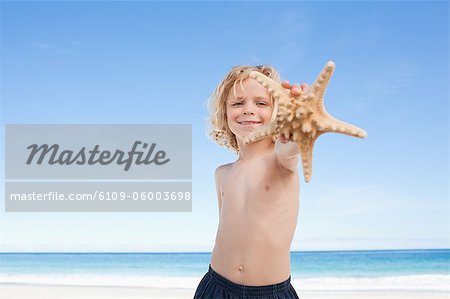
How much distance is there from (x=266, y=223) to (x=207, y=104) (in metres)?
0.84

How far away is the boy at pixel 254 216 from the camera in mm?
2303

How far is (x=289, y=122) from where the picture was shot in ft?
5.49

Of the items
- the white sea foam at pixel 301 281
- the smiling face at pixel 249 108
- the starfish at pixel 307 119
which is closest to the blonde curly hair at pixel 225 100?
the smiling face at pixel 249 108

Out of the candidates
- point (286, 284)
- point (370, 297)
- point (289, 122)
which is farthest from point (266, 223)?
point (370, 297)

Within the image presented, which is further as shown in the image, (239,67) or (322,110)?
(239,67)

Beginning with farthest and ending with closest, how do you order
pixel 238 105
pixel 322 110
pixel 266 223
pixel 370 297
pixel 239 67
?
pixel 370 297 < pixel 239 67 < pixel 238 105 < pixel 266 223 < pixel 322 110

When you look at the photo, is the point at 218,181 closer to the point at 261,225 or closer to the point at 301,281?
the point at 261,225

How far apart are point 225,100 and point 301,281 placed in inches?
348

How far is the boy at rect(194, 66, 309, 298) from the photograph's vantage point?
230cm

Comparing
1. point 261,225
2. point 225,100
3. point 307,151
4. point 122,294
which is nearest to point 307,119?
point 307,151

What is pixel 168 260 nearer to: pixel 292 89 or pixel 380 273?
pixel 380 273

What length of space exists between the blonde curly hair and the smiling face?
3 centimetres

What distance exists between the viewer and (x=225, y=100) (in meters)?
2.69

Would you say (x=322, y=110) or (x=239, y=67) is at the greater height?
(x=239, y=67)
